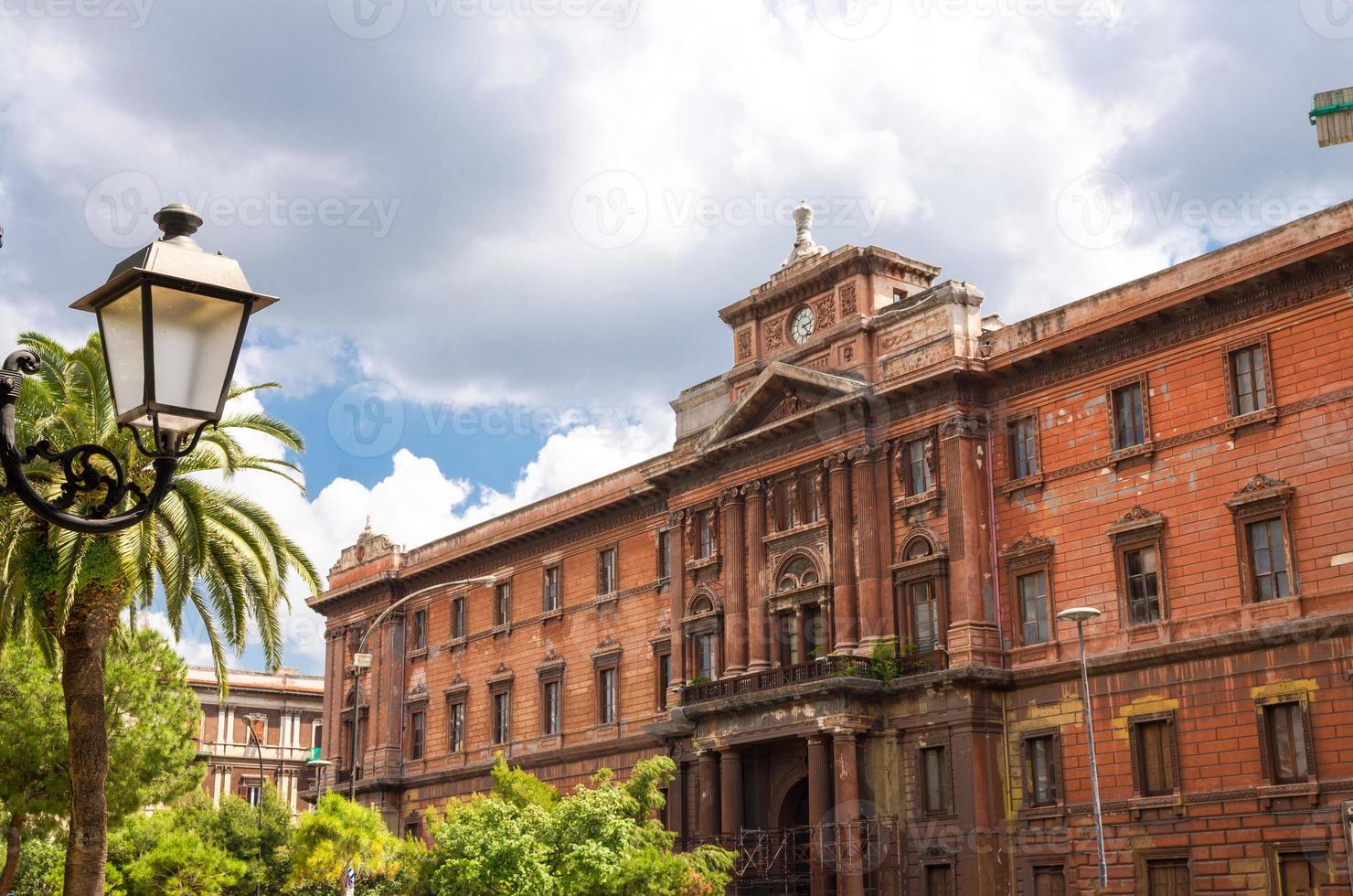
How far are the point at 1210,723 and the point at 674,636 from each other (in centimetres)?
1768

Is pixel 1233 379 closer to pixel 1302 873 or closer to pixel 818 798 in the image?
pixel 1302 873

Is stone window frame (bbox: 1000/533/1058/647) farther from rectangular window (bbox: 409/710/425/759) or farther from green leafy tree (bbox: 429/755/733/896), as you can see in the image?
rectangular window (bbox: 409/710/425/759)

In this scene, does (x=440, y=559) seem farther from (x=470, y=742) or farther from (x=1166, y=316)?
(x=1166, y=316)

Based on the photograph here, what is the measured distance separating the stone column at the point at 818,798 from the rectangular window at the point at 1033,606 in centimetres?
565

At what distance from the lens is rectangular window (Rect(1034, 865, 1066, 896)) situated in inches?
1378

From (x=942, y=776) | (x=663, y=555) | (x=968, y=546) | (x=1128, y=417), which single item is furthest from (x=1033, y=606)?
(x=663, y=555)

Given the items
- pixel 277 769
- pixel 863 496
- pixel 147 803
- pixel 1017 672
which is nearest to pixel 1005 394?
pixel 863 496

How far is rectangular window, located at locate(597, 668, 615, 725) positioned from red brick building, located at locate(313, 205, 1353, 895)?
0.21 metres

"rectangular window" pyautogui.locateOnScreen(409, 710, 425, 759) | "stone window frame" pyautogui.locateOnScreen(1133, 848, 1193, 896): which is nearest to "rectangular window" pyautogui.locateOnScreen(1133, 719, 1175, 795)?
"stone window frame" pyautogui.locateOnScreen(1133, 848, 1193, 896)

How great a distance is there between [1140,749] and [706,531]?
15698 millimetres

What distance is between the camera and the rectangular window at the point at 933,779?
36969mm

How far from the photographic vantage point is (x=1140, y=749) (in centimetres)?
3428

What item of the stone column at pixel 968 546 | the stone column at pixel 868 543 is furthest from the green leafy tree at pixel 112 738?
the stone column at pixel 968 546

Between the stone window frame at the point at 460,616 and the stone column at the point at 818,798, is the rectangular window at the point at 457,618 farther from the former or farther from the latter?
the stone column at the point at 818,798
